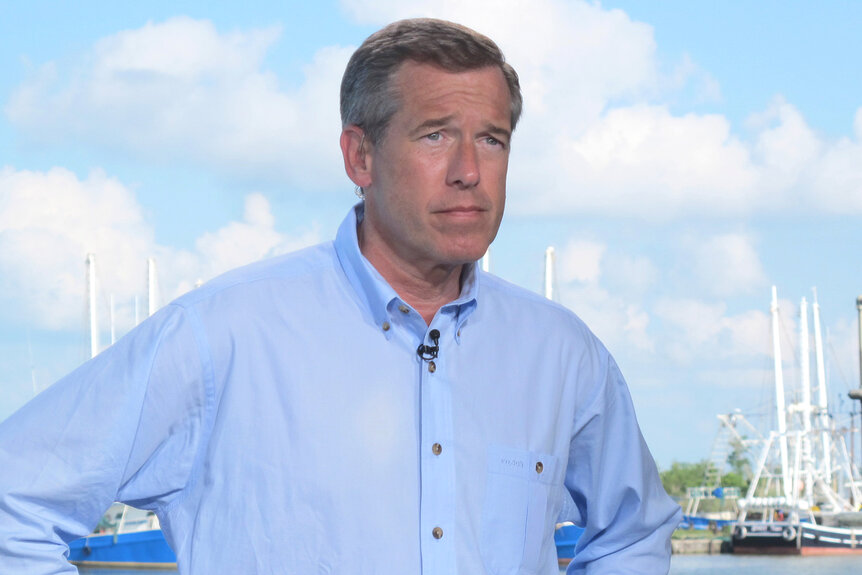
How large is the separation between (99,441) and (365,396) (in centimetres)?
38

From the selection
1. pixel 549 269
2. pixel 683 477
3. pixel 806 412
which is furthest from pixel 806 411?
pixel 683 477

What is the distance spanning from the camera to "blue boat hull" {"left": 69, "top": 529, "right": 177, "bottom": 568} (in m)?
40.3

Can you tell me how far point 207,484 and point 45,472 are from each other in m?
0.22

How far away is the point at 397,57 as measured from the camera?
6.91 ft

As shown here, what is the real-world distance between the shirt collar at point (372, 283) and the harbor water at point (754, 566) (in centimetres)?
3982

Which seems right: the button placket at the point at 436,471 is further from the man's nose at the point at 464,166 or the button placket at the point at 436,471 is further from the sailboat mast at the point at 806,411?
the sailboat mast at the point at 806,411

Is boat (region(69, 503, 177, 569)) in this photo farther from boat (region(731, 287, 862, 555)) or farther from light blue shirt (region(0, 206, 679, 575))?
light blue shirt (region(0, 206, 679, 575))

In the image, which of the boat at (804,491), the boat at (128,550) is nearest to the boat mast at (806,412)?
the boat at (804,491)

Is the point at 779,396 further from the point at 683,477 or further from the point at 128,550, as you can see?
the point at 683,477

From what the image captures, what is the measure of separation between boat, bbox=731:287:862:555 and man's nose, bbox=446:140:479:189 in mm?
46044

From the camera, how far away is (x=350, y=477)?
1.92 meters

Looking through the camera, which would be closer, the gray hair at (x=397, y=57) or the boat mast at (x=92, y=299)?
the gray hair at (x=397, y=57)

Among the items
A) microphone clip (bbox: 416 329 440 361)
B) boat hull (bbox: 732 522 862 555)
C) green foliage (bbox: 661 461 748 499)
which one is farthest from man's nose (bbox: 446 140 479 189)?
→ green foliage (bbox: 661 461 748 499)

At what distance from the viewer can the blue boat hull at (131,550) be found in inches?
1588
